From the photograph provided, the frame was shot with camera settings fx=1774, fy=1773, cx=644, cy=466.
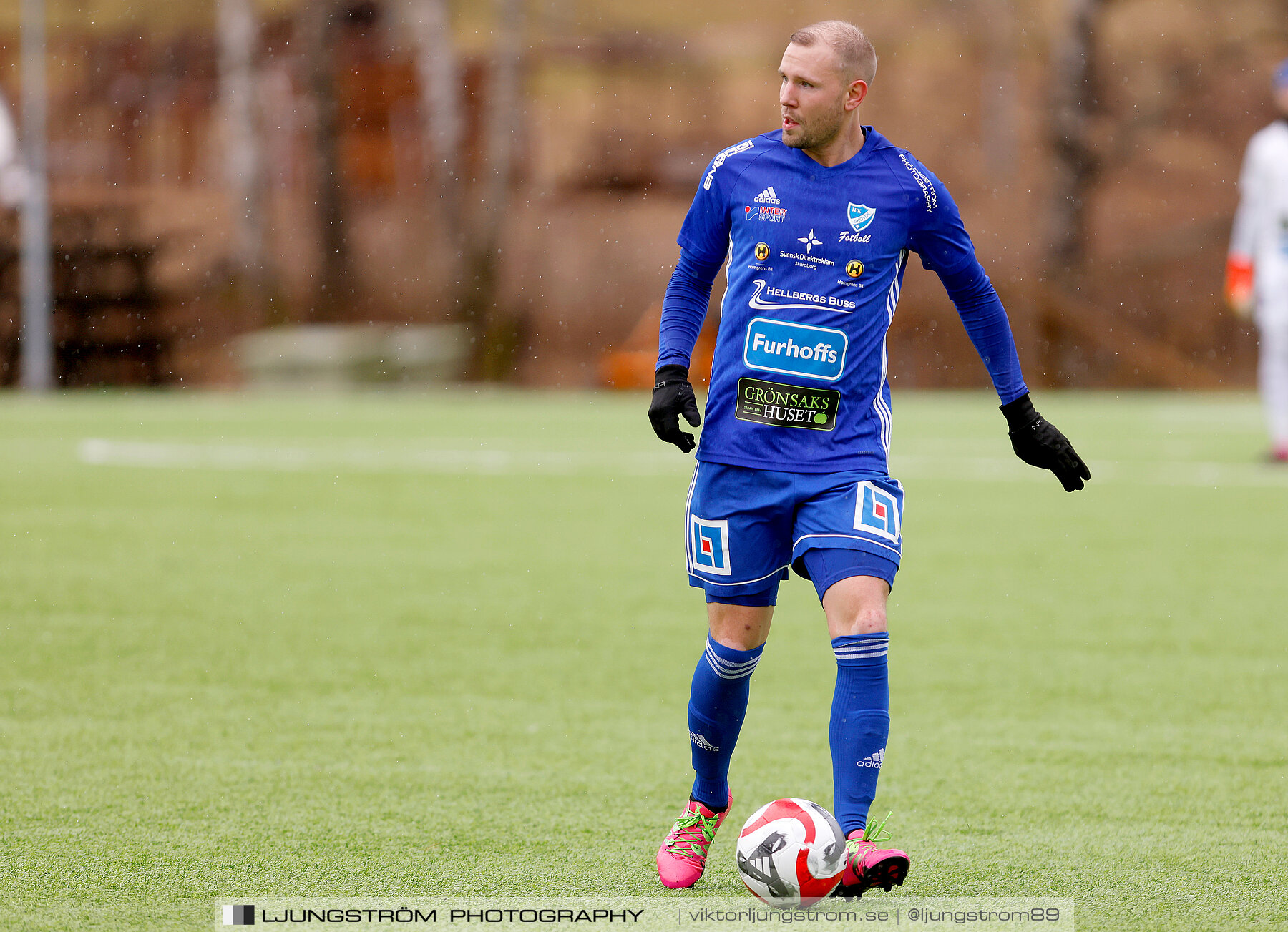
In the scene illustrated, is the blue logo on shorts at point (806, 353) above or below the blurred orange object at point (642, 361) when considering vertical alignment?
above

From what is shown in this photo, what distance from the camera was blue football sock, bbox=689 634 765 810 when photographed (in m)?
4.69

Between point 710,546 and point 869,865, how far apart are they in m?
0.93

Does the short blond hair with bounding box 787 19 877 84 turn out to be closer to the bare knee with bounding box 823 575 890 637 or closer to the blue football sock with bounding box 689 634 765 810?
the bare knee with bounding box 823 575 890 637

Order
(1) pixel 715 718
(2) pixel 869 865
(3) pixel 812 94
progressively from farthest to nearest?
1. (1) pixel 715 718
2. (3) pixel 812 94
3. (2) pixel 869 865

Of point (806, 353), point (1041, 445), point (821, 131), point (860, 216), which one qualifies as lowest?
point (1041, 445)

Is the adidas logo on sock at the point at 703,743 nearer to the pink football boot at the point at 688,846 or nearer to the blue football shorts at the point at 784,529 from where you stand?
the pink football boot at the point at 688,846

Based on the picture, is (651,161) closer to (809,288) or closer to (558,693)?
(558,693)

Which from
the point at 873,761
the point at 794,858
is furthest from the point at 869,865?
the point at 873,761

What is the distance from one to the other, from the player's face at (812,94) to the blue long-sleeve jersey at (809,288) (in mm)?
102

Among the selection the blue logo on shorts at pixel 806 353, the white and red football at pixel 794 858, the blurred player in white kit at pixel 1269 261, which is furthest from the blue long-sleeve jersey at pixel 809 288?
the blurred player in white kit at pixel 1269 261

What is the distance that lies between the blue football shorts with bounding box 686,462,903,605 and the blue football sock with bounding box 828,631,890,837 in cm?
19

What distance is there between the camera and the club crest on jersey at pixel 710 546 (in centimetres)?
456

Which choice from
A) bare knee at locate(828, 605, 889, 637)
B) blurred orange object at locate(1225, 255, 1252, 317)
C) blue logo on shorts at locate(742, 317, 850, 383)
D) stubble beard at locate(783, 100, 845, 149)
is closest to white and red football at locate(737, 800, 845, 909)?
bare knee at locate(828, 605, 889, 637)

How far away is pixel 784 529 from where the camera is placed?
4.58 m
